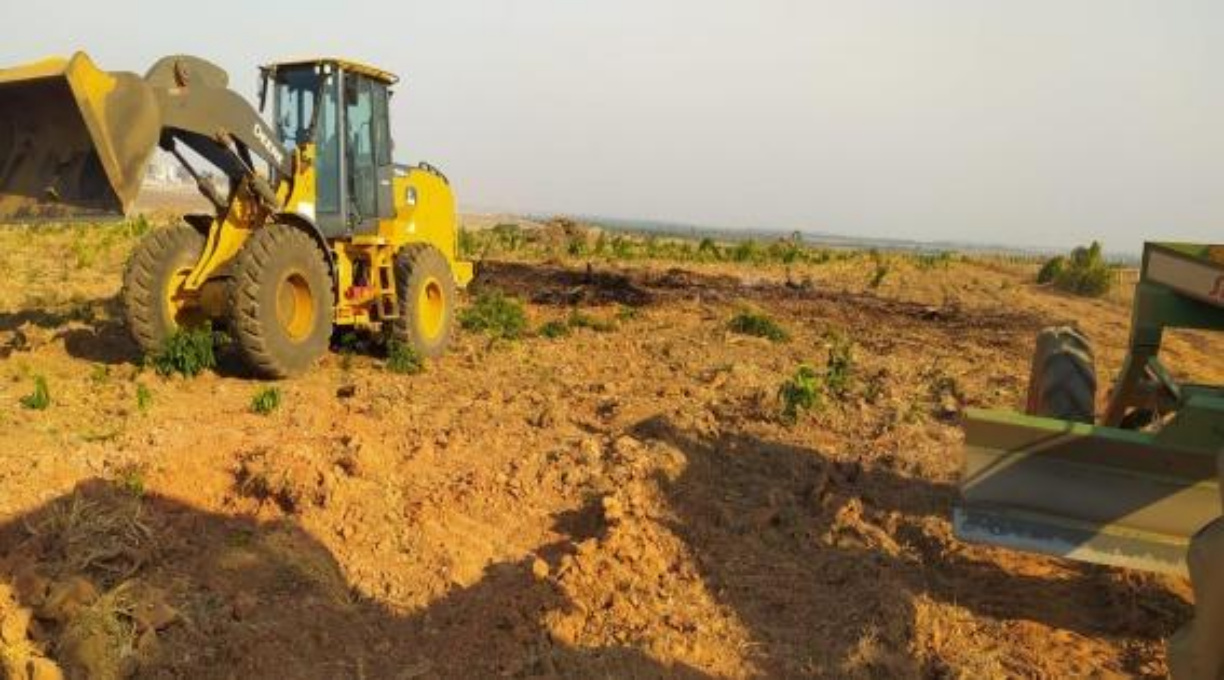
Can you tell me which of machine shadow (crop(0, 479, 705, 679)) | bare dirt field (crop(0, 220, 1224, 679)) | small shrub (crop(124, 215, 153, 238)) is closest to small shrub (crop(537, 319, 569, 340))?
bare dirt field (crop(0, 220, 1224, 679))

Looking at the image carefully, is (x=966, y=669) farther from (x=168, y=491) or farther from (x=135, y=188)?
(x=135, y=188)

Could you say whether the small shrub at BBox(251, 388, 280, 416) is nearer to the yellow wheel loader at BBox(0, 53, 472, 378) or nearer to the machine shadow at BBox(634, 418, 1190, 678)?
the yellow wheel loader at BBox(0, 53, 472, 378)

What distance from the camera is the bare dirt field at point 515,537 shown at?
4.38 m

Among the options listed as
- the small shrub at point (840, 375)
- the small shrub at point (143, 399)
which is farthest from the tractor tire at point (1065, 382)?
the small shrub at point (143, 399)

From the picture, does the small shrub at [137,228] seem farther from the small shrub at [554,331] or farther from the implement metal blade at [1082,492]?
the implement metal blade at [1082,492]

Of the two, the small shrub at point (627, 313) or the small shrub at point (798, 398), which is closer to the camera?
the small shrub at point (798, 398)

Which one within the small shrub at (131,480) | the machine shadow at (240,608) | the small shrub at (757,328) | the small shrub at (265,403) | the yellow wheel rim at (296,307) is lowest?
the machine shadow at (240,608)

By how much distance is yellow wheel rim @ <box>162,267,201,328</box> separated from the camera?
8.47 metres

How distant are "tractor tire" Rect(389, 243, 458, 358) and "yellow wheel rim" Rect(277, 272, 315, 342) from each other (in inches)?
50.3

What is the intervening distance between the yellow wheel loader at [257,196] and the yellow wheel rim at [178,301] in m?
0.01

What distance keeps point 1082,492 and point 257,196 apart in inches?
275

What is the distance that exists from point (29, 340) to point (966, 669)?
8.35m

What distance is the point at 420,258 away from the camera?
10.2 meters

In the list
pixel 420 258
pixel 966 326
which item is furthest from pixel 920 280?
pixel 420 258
